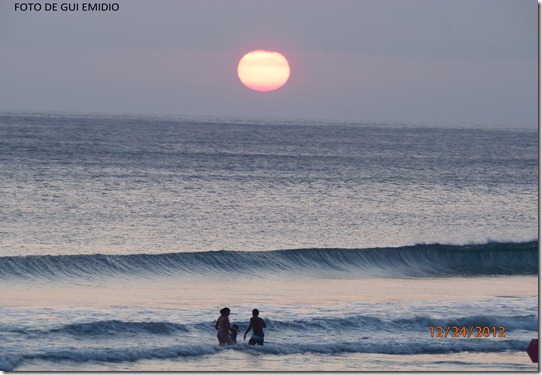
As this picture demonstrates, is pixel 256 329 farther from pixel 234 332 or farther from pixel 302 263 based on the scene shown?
pixel 302 263

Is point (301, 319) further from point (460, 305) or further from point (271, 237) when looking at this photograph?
point (271, 237)

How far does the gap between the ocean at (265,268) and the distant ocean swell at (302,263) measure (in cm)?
7

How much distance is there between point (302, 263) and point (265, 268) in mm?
1254

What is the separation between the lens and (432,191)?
138ft

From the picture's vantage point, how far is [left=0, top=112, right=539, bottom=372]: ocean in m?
13.9

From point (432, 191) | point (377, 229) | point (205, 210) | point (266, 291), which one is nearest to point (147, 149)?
point (432, 191)
